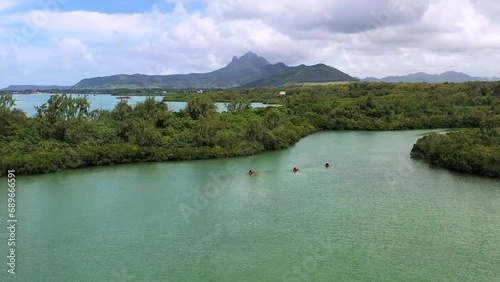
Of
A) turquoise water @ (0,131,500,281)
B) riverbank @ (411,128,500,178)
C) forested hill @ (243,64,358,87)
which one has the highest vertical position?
forested hill @ (243,64,358,87)

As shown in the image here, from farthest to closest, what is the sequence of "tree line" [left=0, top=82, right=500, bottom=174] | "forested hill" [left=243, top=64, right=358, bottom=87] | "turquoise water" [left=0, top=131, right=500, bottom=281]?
"forested hill" [left=243, top=64, right=358, bottom=87] < "tree line" [left=0, top=82, right=500, bottom=174] < "turquoise water" [left=0, top=131, right=500, bottom=281]

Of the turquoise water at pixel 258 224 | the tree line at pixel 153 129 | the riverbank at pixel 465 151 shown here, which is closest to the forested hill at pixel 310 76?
the tree line at pixel 153 129

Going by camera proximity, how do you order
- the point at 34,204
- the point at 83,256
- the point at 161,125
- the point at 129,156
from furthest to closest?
1. the point at 161,125
2. the point at 129,156
3. the point at 34,204
4. the point at 83,256

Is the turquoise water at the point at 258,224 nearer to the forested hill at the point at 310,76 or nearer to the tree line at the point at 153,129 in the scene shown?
the tree line at the point at 153,129

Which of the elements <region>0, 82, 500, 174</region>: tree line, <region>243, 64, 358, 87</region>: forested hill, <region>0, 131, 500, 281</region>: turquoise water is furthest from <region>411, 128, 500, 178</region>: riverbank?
<region>243, 64, 358, 87</region>: forested hill

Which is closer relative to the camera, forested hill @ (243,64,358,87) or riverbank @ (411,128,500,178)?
riverbank @ (411,128,500,178)

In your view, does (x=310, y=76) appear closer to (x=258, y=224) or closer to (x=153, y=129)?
(x=153, y=129)

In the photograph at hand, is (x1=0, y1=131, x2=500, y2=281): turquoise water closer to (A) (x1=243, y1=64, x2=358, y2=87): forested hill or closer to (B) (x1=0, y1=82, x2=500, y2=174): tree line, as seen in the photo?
(B) (x1=0, y1=82, x2=500, y2=174): tree line

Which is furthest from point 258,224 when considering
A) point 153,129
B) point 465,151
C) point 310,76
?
→ point 310,76

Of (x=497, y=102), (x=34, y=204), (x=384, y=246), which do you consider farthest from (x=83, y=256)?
(x=497, y=102)

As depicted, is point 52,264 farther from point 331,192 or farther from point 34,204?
point 331,192
